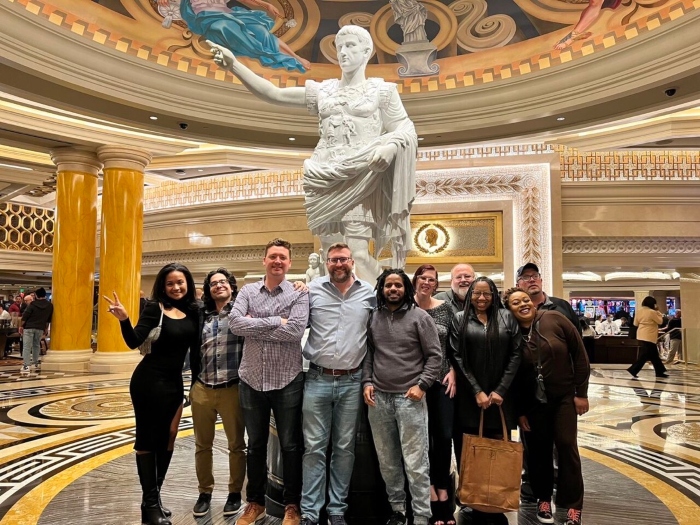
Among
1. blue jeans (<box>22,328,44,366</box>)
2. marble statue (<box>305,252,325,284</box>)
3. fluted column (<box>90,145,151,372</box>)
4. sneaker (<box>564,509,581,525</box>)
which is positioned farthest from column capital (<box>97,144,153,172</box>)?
sneaker (<box>564,509,581,525</box>)

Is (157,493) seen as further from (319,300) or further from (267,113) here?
(267,113)

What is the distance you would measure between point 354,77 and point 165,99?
471 centimetres

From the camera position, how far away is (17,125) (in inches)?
326

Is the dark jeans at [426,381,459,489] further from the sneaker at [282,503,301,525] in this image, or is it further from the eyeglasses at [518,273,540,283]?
the eyeglasses at [518,273,540,283]

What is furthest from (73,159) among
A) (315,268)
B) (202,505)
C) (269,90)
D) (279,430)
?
(279,430)

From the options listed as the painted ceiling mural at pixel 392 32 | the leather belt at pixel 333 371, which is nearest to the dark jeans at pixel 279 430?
the leather belt at pixel 333 371

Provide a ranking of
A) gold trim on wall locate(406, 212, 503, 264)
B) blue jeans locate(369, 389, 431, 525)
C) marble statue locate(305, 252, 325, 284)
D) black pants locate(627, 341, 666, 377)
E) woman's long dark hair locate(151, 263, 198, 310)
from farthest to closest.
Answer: gold trim on wall locate(406, 212, 503, 264) < black pants locate(627, 341, 666, 377) < marble statue locate(305, 252, 325, 284) < woman's long dark hair locate(151, 263, 198, 310) < blue jeans locate(369, 389, 431, 525)

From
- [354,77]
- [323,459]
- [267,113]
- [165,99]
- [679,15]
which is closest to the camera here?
[323,459]

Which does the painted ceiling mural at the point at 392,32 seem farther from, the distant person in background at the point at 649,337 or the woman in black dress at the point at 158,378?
the woman in black dress at the point at 158,378

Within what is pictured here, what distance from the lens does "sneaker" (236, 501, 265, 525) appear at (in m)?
2.62

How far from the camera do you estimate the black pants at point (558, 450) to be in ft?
9.09

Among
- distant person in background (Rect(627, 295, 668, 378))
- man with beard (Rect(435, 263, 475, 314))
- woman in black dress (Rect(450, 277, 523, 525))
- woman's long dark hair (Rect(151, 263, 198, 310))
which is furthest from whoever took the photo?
distant person in background (Rect(627, 295, 668, 378))

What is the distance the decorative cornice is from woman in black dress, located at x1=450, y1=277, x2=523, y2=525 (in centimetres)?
846

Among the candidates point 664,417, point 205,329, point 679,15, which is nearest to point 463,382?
point 205,329
